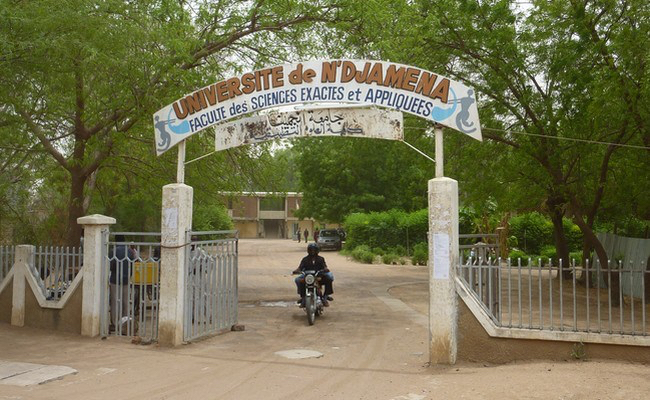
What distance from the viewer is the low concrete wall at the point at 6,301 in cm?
1118

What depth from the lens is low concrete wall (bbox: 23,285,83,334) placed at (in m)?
10.3

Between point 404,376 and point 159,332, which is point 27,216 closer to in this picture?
point 159,332

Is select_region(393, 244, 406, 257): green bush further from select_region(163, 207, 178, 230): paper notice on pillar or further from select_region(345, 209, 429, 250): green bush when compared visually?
select_region(163, 207, 178, 230): paper notice on pillar

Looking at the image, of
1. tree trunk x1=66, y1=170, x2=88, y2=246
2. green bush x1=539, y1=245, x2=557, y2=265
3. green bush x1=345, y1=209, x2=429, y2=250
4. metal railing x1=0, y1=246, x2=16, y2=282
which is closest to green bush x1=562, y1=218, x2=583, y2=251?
green bush x1=539, y1=245, x2=557, y2=265

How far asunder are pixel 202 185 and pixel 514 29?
8.67 meters

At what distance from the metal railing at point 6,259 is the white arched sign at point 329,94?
3.79 m

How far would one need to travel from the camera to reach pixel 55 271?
1057 centimetres

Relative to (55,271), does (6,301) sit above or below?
below

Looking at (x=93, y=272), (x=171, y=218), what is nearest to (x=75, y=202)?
(x=93, y=272)

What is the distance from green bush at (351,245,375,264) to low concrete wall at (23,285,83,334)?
21673 mm

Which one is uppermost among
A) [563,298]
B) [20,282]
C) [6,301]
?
[20,282]

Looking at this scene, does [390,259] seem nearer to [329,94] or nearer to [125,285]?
[125,285]

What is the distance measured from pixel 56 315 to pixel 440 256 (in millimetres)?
6784

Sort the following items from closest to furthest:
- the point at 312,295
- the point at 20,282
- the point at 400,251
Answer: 1. the point at 20,282
2. the point at 312,295
3. the point at 400,251
